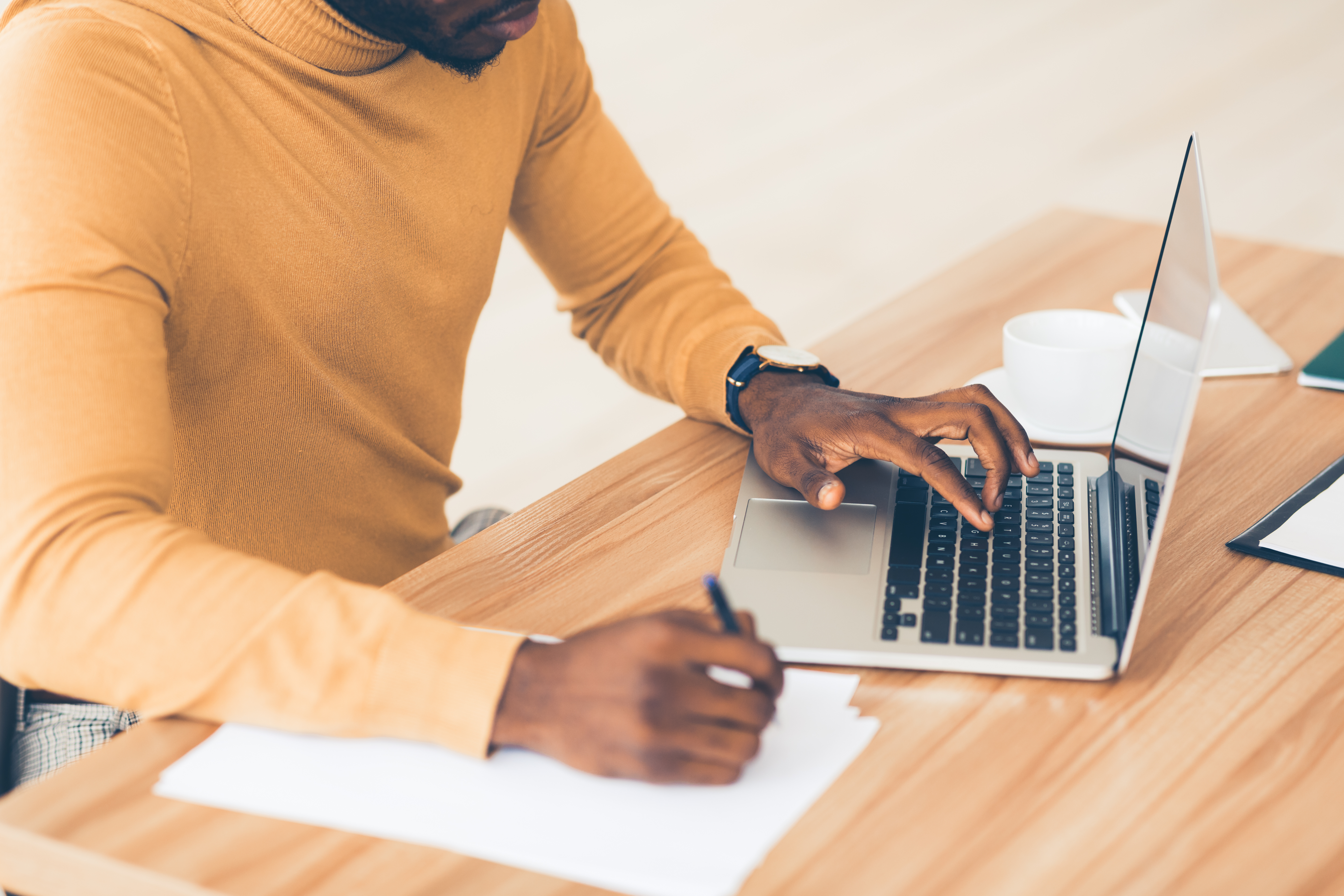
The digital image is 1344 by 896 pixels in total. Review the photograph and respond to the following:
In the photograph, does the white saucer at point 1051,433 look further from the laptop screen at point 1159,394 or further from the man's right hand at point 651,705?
the man's right hand at point 651,705

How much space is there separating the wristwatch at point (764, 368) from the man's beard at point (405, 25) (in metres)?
0.34

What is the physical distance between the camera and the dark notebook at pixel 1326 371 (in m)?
1.08

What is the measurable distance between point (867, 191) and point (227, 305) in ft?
8.79

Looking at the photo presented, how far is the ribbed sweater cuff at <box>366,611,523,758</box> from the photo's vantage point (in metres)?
0.68

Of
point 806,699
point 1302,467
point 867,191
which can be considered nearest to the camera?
point 806,699

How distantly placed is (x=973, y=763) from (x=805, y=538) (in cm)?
25

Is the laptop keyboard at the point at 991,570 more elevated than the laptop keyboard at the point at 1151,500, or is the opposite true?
the laptop keyboard at the point at 1151,500

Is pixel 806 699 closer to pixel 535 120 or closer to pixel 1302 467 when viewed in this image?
pixel 1302 467

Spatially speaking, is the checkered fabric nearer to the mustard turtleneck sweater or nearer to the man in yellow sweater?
the man in yellow sweater

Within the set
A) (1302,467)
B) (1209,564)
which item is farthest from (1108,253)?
(1209,564)

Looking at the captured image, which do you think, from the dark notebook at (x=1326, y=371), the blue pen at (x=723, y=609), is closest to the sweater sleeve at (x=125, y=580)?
the blue pen at (x=723, y=609)

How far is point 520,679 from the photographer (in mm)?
682

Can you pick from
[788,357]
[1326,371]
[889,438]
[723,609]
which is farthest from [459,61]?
[1326,371]

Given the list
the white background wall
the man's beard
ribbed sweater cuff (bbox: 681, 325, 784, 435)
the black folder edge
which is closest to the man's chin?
the man's beard
